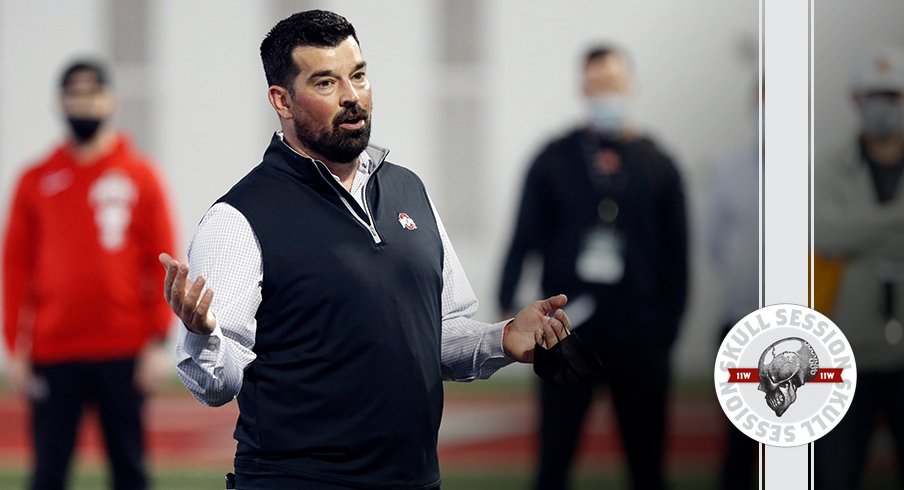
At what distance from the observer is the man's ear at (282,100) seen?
156 cm

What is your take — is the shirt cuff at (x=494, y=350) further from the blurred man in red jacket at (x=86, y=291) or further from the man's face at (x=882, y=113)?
the blurred man in red jacket at (x=86, y=291)

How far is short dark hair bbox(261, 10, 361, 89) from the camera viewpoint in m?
1.53

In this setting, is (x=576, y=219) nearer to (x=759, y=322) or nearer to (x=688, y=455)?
(x=688, y=455)

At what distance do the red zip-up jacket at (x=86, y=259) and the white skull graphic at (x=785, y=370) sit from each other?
5.15 ft

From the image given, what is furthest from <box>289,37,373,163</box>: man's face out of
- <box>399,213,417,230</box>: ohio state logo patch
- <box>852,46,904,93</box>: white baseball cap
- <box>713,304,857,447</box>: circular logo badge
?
<box>852,46,904,93</box>: white baseball cap

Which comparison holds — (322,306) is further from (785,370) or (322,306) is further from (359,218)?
(785,370)

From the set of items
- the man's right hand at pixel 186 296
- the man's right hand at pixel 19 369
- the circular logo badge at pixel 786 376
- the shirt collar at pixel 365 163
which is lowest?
the man's right hand at pixel 19 369

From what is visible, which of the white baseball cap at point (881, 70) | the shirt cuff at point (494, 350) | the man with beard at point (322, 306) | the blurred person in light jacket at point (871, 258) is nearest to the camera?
the man with beard at point (322, 306)

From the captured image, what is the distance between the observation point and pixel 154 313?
291 centimetres

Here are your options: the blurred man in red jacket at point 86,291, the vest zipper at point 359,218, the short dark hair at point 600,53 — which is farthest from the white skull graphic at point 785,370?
the blurred man in red jacket at point 86,291

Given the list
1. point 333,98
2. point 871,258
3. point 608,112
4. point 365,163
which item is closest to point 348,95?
point 333,98

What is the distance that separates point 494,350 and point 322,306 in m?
0.25

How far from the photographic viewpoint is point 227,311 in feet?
4.75

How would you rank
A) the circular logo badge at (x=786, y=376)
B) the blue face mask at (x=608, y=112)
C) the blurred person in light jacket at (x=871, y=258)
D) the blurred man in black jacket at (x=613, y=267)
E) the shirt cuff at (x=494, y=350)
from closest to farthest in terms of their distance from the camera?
the shirt cuff at (x=494, y=350) → the circular logo badge at (x=786, y=376) → the blurred person in light jacket at (x=871, y=258) → the blurred man in black jacket at (x=613, y=267) → the blue face mask at (x=608, y=112)
